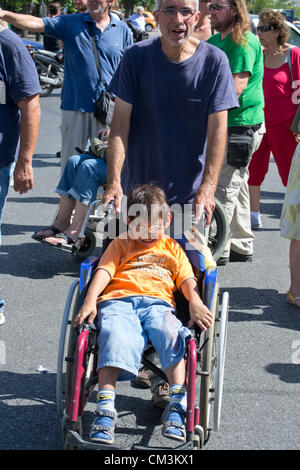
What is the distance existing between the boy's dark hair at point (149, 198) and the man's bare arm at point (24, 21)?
3054 mm

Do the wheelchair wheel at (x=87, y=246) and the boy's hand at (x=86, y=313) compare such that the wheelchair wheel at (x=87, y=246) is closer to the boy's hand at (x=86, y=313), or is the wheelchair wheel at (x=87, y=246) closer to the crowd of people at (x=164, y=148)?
the crowd of people at (x=164, y=148)

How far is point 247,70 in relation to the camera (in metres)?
6.12

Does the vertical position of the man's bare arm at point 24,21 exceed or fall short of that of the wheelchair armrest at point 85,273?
it exceeds it

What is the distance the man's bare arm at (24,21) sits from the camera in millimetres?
6402

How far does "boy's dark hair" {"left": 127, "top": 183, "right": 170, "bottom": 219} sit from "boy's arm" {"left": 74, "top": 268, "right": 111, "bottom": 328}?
38 cm

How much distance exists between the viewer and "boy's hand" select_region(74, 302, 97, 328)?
11.5 ft

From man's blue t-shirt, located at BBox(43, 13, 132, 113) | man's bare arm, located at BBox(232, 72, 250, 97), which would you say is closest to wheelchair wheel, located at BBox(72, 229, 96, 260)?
man's blue t-shirt, located at BBox(43, 13, 132, 113)

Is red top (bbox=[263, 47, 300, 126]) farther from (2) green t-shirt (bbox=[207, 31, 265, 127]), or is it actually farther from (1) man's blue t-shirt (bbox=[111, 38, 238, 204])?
(1) man's blue t-shirt (bbox=[111, 38, 238, 204])

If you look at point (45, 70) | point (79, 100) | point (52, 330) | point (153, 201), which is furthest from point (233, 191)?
point (45, 70)

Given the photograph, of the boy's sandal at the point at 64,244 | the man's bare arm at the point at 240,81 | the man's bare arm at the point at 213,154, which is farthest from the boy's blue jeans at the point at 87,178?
the man's bare arm at the point at 213,154

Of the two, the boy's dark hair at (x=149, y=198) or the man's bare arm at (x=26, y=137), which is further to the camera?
the man's bare arm at (x=26, y=137)

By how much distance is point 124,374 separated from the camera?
346 cm

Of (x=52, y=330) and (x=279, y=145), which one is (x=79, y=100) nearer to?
(x=279, y=145)
